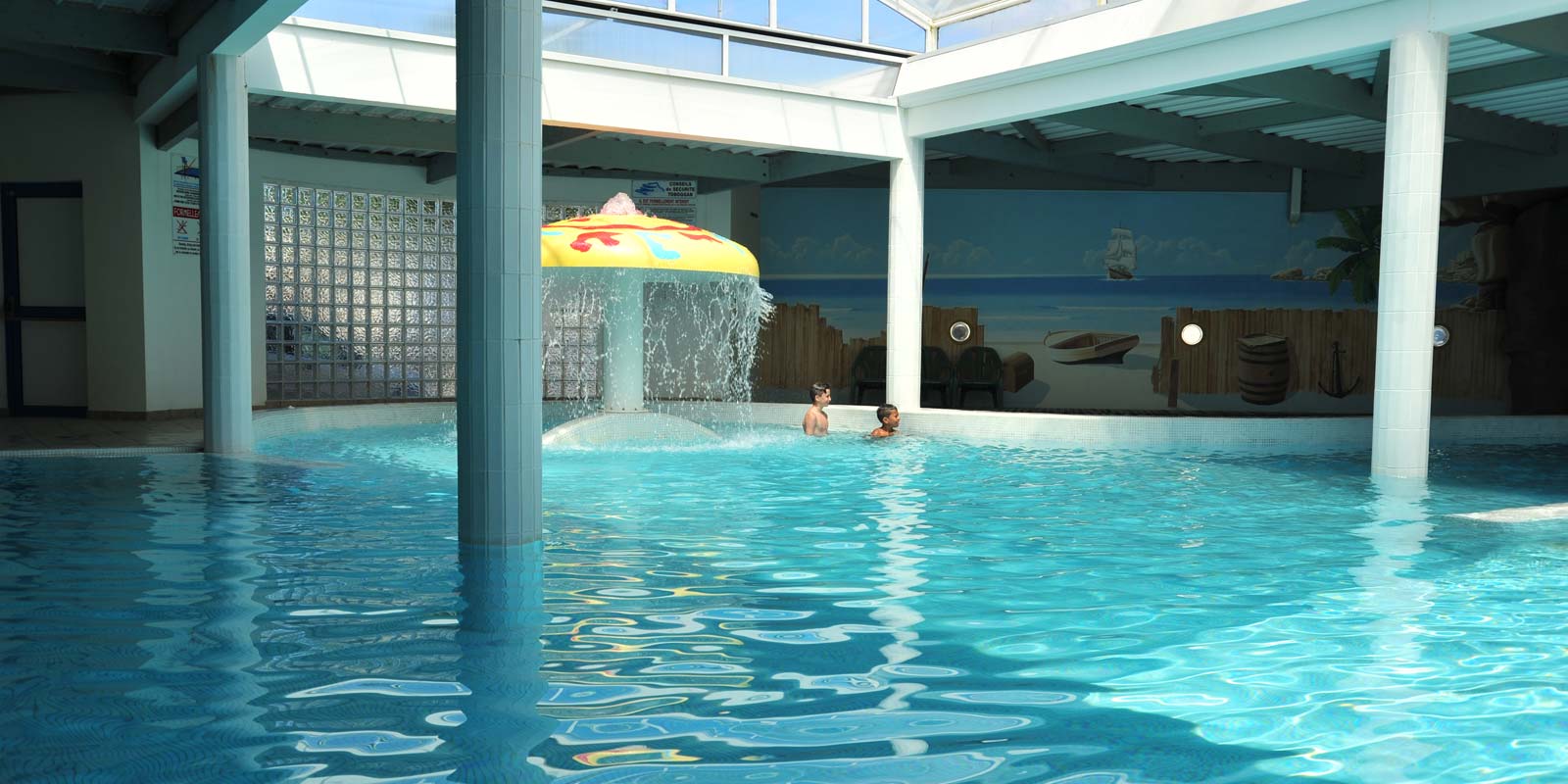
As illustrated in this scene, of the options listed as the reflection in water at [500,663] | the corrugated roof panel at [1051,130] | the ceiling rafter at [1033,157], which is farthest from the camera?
the ceiling rafter at [1033,157]

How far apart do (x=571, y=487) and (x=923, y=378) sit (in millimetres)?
10957

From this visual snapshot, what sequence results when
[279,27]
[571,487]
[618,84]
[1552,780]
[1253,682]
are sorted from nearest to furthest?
[1552,780] → [1253,682] → [571,487] → [279,27] → [618,84]

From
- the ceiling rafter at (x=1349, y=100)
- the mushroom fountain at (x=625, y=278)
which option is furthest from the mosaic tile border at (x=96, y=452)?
the ceiling rafter at (x=1349, y=100)

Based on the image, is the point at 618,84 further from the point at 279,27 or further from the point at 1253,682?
the point at 1253,682

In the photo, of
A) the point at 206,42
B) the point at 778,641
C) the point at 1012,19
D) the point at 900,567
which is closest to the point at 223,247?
the point at 206,42

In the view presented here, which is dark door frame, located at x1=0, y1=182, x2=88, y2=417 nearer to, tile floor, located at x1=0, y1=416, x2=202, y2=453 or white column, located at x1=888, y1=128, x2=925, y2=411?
tile floor, located at x1=0, y1=416, x2=202, y2=453

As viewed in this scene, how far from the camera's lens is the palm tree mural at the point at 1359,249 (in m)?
17.9

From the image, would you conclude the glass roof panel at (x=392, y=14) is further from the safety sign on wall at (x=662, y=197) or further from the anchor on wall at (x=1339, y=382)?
the anchor on wall at (x=1339, y=382)

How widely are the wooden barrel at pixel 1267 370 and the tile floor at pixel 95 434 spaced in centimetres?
1485

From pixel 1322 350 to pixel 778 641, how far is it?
16.6 meters

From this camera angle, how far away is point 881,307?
19578mm

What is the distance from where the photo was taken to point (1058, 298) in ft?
63.4

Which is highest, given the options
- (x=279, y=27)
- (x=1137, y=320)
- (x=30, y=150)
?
(x=279, y=27)

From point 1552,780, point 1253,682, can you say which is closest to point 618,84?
point 1253,682
